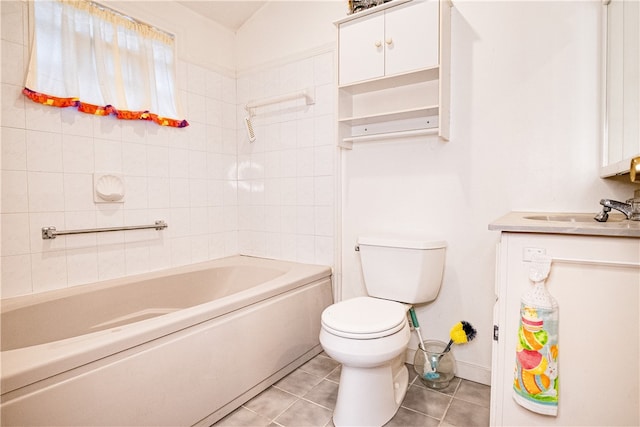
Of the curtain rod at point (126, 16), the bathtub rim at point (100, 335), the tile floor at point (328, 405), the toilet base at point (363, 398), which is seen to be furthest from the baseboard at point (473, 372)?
the curtain rod at point (126, 16)

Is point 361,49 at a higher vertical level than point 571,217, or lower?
higher

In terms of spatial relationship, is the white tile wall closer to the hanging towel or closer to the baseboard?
the baseboard

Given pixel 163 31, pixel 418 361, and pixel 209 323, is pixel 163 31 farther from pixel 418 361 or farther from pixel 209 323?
pixel 418 361

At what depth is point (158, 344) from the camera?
1271 millimetres

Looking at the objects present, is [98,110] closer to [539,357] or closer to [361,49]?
[361,49]

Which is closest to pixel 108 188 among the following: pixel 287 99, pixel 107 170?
pixel 107 170

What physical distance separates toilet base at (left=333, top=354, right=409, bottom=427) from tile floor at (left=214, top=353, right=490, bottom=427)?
7 cm

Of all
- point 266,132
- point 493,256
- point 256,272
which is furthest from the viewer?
point 266,132

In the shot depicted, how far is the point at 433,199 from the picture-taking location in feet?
6.23

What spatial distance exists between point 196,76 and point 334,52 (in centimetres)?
100

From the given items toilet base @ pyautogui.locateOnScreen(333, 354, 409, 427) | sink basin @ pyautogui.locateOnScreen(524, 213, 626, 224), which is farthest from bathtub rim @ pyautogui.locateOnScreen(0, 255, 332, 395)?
sink basin @ pyautogui.locateOnScreen(524, 213, 626, 224)

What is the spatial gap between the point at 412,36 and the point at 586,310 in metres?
1.41

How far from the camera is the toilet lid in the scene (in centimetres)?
136

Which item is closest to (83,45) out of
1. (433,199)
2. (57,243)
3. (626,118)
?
(57,243)
